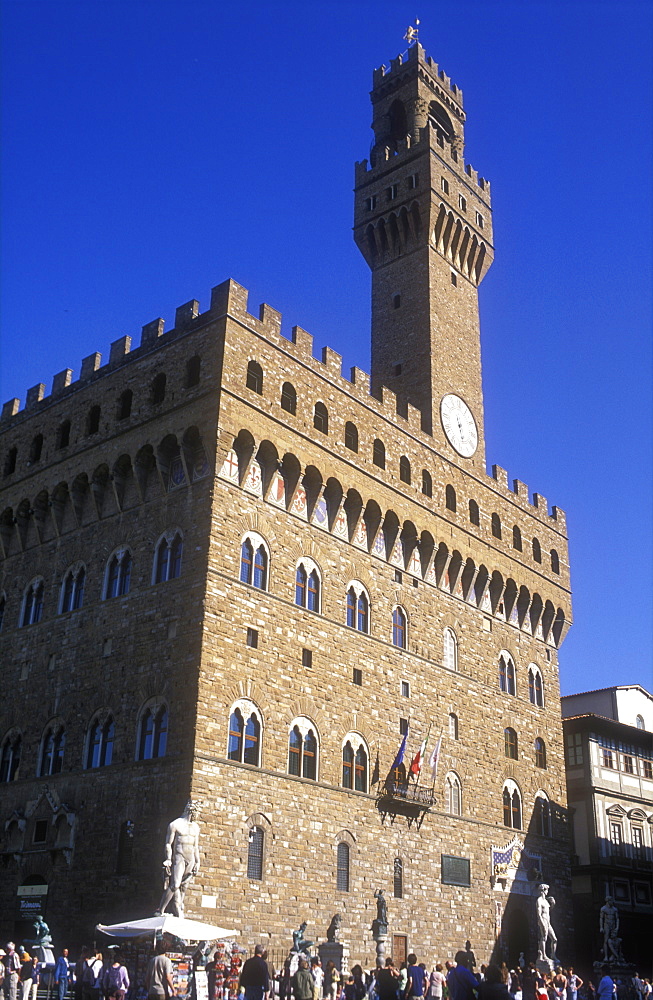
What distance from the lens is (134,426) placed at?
2981 centimetres

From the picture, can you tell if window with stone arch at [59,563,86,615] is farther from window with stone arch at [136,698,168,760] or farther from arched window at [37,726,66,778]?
window with stone arch at [136,698,168,760]

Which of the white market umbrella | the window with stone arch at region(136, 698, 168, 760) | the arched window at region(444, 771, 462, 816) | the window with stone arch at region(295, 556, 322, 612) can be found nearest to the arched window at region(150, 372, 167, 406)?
the window with stone arch at region(295, 556, 322, 612)

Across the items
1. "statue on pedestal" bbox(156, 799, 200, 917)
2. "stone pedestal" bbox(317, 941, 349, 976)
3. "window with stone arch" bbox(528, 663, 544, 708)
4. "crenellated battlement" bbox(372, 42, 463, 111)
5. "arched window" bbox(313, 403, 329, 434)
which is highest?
"crenellated battlement" bbox(372, 42, 463, 111)

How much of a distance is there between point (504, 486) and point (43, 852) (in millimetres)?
22476

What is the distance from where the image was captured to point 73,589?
30.3m

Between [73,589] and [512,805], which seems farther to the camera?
[512,805]

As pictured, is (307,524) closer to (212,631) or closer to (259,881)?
(212,631)

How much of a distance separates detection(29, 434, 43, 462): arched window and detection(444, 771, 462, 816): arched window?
1746 centimetres

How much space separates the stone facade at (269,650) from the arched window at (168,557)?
0.37 ft

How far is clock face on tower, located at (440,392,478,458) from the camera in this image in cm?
3822

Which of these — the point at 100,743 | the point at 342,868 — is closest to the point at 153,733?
the point at 100,743

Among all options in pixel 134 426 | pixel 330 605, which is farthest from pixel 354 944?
pixel 134 426

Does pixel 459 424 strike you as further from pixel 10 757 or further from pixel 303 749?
pixel 10 757

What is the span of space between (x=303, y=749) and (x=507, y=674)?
41.7 ft
